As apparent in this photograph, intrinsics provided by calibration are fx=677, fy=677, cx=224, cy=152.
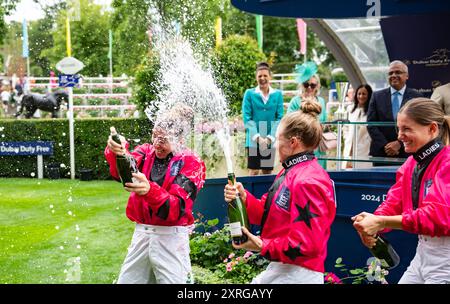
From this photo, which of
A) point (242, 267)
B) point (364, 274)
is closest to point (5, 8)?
point (242, 267)

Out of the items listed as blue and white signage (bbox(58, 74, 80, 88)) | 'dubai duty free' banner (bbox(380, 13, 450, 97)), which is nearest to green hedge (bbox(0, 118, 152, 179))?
blue and white signage (bbox(58, 74, 80, 88))

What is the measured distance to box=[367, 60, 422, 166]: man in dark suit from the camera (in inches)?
246

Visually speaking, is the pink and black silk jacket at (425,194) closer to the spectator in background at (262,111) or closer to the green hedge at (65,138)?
the spectator in background at (262,111)

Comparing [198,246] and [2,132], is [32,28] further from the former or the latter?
[198,246]

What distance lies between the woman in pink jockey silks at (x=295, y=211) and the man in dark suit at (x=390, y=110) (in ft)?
9.40

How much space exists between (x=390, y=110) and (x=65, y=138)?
9.57 m

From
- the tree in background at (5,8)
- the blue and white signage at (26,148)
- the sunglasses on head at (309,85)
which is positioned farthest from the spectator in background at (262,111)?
the tree in background at (5,8)

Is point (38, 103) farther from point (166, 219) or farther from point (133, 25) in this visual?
point (166, 219)

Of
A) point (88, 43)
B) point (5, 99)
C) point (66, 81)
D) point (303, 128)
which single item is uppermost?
point (88, 43)

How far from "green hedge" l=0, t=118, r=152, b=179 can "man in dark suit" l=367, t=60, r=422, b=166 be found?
7.96 metres

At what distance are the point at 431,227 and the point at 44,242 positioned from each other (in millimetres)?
5775

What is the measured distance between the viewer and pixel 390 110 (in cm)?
654

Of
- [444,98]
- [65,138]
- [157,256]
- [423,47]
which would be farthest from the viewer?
[65,138]

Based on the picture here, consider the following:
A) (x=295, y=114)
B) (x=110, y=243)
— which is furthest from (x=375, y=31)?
(x=295, y=114)
